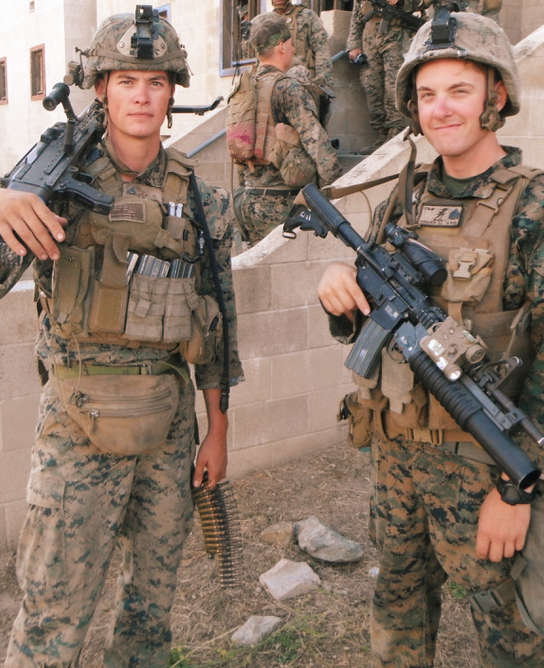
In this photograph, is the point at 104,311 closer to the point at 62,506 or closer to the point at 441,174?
the point at 62,506

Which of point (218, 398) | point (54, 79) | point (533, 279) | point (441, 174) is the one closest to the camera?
point (533, 279)

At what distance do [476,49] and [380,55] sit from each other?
5.63 m

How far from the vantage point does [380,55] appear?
7367mm

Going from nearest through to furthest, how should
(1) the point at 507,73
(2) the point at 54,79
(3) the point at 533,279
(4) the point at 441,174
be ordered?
(3) the point at 533,279
(1) the point at 507,73
(4) the point at 441,174
(2) the point at 54,79

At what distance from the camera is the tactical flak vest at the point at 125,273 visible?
224cm

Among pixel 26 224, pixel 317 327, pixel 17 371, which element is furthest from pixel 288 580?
pixel 26 224

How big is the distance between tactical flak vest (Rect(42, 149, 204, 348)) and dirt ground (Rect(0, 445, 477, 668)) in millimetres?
1487

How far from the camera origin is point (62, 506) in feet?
7.25

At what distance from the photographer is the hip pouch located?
2250mm

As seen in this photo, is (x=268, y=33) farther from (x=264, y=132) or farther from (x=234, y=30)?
(x=234, y=30)

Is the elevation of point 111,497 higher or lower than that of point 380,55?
lower

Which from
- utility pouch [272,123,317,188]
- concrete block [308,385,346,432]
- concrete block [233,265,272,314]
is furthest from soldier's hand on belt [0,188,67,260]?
utility pouch [272,123,317,188]

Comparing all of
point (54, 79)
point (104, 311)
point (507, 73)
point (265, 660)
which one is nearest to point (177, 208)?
point (104, 311)

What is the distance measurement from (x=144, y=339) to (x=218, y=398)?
0.46 metres
